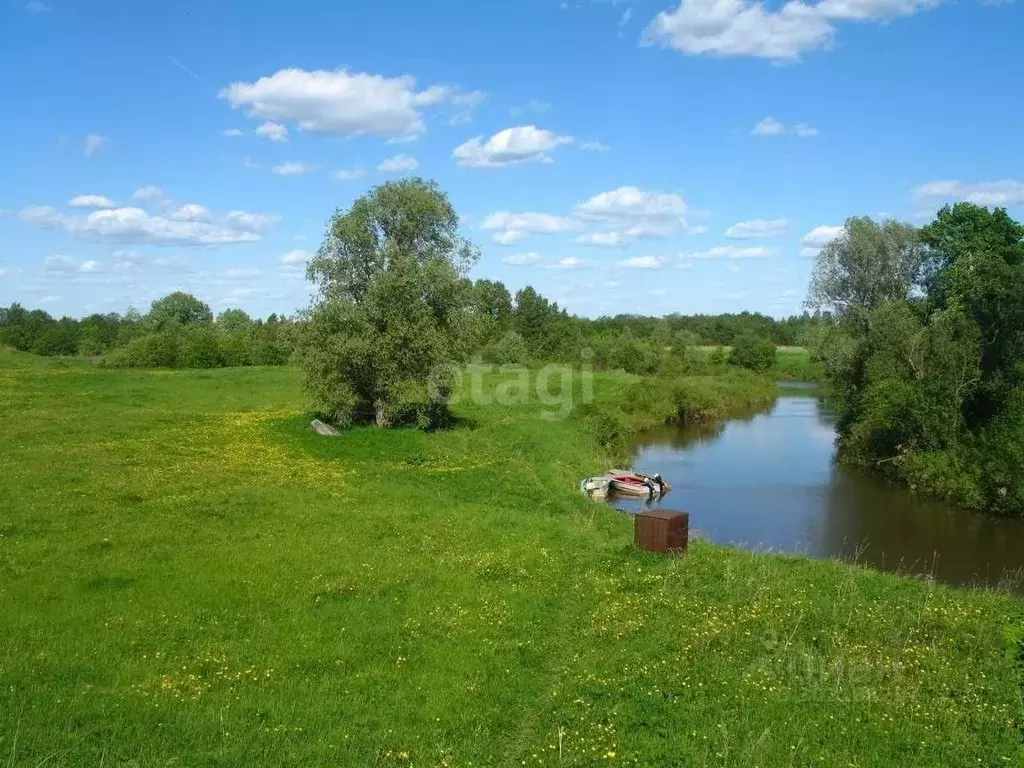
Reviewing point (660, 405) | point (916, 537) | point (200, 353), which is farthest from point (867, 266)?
point (200, 353)

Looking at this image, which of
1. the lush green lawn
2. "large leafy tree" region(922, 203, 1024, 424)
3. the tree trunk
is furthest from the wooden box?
"large leafy tree" region(922, 203, 1024, 424)

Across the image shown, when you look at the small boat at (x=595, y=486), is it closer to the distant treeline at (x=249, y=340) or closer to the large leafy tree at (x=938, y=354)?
the large leafy tree at (x=938, y=354)

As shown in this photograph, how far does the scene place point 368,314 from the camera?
35344 millimetres

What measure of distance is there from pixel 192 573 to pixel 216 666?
4666 mm

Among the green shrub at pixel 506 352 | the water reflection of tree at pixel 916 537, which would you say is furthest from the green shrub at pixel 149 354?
the water reflection of tree at pixel 916 537

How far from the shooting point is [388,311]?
3541 cm

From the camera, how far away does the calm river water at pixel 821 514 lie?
1075 inches

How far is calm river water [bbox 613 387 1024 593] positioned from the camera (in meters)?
27.3

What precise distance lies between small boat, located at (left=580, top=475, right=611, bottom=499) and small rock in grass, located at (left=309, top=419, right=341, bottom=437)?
10.6 m

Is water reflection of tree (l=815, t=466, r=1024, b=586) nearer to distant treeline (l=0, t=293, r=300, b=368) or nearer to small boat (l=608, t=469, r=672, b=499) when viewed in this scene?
small boat (l=608, t=469, r=672, b=499)

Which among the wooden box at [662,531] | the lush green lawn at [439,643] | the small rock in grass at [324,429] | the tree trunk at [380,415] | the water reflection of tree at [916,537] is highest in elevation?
the tree trunk at [380,415]

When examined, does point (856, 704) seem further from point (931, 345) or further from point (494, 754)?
point (931, 345)

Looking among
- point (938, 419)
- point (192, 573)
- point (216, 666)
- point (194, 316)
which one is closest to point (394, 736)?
point (216, 666)

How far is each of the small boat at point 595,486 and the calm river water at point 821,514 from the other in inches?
35.0
